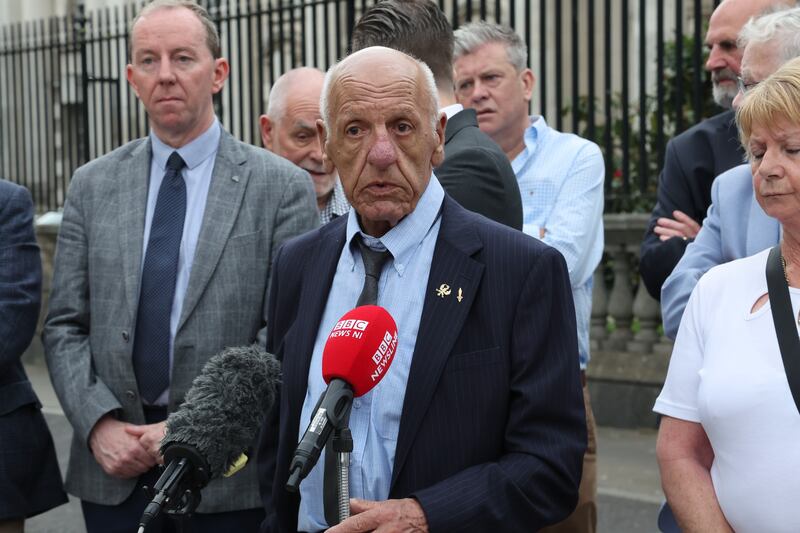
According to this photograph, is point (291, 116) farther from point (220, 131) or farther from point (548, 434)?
point (548, 434)

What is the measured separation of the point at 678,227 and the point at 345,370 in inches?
82.4

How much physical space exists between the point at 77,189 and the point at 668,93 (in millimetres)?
6877

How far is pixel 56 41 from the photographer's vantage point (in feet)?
44.8

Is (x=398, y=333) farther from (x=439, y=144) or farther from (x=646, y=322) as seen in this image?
(x=646, y=322)

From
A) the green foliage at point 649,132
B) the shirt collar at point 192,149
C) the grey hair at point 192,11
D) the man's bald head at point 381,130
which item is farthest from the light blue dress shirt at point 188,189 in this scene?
the green foliage at point 649,132

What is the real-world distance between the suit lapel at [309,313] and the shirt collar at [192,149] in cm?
116

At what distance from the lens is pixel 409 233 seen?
296 cm

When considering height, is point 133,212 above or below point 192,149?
below

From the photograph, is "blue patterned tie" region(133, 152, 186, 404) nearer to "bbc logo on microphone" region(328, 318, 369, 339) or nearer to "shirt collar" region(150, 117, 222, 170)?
"shirt collar" region(150, 117, 222, 170)

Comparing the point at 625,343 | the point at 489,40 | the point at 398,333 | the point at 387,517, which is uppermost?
the point at 489,40

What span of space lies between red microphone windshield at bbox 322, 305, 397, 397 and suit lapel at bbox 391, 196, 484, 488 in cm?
24

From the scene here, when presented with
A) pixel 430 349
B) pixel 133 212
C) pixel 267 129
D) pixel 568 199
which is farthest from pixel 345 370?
pixel 267 129

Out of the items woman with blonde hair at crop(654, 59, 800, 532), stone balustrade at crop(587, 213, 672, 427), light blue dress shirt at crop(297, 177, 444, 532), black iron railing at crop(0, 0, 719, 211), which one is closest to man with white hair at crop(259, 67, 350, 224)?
light blue dress shirt at crop(297, 177, 444, 532)

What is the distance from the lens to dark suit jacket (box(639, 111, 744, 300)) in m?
4.23
